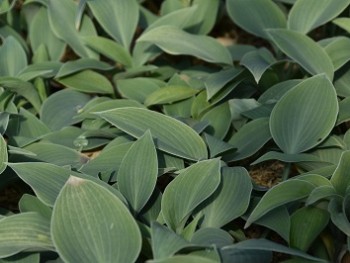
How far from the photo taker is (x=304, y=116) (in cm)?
154

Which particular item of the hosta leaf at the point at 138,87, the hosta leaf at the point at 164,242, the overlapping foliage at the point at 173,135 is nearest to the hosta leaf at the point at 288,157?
the overlapping foliage at the point at 173,135

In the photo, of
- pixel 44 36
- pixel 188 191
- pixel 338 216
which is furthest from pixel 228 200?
pixel 44 36

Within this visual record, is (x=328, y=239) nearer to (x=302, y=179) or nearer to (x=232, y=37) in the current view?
(x=302, y=179)

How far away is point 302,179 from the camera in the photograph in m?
1.38

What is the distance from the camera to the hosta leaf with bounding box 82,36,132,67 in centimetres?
191

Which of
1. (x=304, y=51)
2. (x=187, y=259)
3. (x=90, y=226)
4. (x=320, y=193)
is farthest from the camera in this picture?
(x=304, y=51)

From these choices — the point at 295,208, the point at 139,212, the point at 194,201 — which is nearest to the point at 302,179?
the point at 295,208

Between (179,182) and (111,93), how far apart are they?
0.60 meters

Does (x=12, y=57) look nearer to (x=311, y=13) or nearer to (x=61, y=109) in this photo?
(x=61, y=109)

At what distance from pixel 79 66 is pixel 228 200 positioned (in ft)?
2.18

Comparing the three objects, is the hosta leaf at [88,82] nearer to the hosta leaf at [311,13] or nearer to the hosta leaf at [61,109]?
the hosta leaf at [61,109]

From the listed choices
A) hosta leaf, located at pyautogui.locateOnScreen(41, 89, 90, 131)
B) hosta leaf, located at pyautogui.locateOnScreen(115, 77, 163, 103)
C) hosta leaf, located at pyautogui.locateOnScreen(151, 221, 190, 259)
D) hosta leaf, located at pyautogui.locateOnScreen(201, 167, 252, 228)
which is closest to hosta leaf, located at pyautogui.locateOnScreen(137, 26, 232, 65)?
hosta leaf, located at pyautogui.locateOnScreen(115, 77, 163, 103)

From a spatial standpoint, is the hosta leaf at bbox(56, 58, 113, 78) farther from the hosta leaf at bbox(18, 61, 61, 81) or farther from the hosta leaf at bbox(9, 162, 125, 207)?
the hosta leaf at bbox(9, 162, 125, 207)

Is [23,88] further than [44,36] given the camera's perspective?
No
